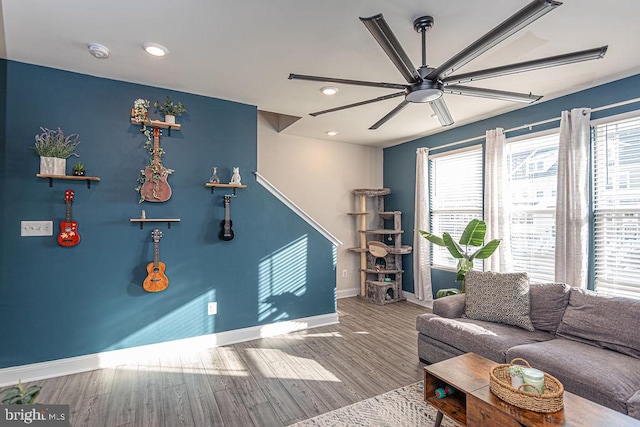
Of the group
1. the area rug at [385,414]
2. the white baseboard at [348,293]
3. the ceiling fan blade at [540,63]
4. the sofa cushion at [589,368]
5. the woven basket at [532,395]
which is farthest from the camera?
the white baseboard at [348,293]

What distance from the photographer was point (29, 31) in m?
2.29

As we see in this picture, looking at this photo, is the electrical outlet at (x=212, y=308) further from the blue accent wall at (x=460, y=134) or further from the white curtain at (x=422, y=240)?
the blue accent wall at (x=460, y=134)

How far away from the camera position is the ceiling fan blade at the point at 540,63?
170 cm

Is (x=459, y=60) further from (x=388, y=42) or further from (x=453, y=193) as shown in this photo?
(x=453, y=193)

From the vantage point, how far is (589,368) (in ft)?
6.57

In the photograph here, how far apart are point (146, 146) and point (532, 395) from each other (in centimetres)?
361

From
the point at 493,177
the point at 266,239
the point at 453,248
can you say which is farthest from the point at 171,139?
the point at 493,177

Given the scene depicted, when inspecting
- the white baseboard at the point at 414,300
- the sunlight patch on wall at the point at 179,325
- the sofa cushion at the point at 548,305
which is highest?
the sofa cushion at the point at 548,305

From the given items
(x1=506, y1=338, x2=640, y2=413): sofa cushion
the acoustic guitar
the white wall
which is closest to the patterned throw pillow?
(x1=506, y1=338, x2=640, y2=413): sofa cushion

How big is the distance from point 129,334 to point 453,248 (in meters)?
3.64

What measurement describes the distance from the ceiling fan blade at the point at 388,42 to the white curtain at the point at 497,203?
98.6 inches

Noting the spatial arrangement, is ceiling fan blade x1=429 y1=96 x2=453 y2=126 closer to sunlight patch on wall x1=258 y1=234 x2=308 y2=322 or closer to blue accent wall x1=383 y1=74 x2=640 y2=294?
blue accent wall x1=383 y1=74 x2=640 y2=294

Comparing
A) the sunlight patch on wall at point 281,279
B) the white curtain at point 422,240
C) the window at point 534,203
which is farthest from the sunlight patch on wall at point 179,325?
the window at point 534,203

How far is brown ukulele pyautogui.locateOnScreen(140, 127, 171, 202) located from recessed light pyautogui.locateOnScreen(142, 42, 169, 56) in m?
0.86
